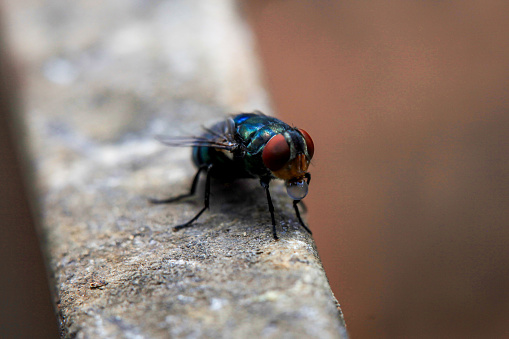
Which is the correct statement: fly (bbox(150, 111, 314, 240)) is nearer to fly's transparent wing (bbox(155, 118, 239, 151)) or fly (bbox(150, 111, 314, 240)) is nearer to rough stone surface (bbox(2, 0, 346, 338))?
fly's transparent wing (bbox(155, 118, 239, 151))

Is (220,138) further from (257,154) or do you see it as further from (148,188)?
(148,188)

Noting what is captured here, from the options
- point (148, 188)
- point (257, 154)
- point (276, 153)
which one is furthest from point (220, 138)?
point (148, 188)

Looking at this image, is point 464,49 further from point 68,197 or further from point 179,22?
point 68,197

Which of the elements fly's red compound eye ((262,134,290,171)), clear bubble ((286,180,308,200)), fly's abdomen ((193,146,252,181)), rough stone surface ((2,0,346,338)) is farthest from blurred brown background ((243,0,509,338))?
fly's red compound eye ((262,134,290,171))

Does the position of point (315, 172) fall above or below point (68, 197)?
below

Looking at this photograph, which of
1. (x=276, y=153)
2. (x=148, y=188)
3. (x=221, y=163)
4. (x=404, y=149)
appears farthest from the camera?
(x=404, y=149)

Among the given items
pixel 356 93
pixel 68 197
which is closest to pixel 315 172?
pixel 356 93
